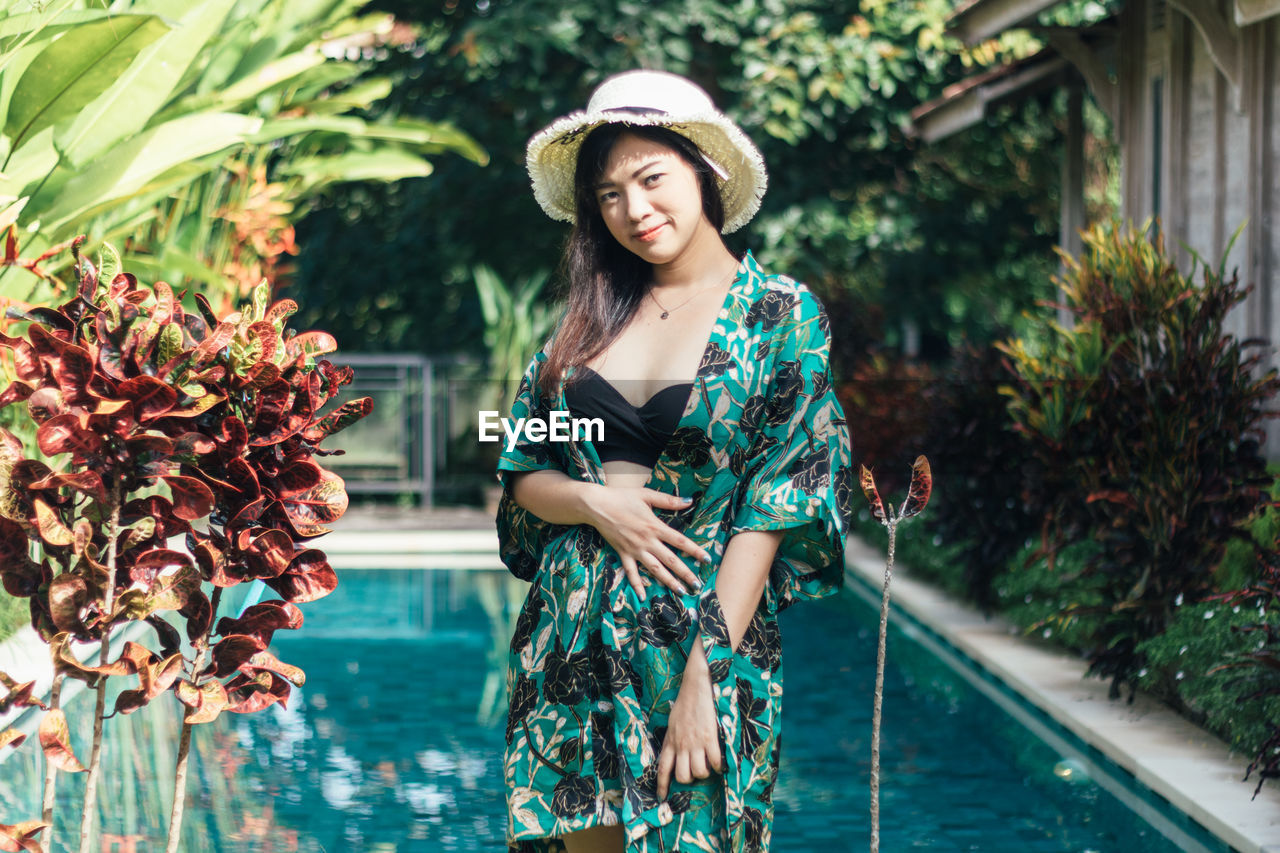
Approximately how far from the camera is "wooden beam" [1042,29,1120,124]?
1000 centimetres

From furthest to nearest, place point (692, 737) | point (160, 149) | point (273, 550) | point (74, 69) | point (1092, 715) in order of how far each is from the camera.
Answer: point (1092, 715), point (160, 149), point (74, 69), point (273, 550), point (692, 737)

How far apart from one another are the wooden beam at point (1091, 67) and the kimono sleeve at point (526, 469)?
328 inches

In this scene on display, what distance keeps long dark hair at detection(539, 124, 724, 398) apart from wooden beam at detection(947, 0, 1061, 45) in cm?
678

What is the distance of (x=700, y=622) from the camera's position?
226cm

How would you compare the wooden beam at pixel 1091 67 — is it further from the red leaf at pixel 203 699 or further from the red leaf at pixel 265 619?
the red leaf at pixel 203 699

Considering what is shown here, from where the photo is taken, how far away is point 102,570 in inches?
97.0

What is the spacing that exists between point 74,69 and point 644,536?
2840mm

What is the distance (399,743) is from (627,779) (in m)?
3.70

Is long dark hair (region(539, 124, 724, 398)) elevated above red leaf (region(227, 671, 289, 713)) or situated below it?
above

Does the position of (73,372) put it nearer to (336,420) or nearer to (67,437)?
(67,437)

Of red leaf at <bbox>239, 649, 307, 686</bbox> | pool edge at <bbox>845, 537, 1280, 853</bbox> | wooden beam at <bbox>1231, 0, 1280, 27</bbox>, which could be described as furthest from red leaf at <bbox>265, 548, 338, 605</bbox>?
wooden beam at <bbox>1231, 0, 1280, 27</bbox>

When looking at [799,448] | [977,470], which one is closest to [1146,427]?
[977,470]

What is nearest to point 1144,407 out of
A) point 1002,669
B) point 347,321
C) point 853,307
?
point 1002,669

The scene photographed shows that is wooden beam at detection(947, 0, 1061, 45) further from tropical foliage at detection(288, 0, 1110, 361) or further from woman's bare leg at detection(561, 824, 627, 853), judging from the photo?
woman's bare leg at detection(561, 824, 627, 853)
